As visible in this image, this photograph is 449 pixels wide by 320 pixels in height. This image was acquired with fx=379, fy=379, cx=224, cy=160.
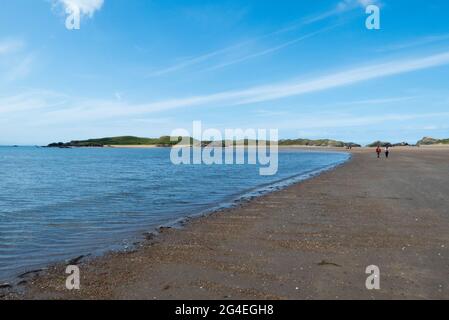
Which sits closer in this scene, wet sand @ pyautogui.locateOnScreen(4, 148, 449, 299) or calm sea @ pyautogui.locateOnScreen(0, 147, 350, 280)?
wet sand @ pyautogui.locateOnScreen(4, 148, 449, 299)

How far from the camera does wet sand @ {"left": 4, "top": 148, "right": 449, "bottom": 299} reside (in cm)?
773

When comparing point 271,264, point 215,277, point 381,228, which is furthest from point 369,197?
point 215,277

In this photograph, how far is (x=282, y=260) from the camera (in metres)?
9.77

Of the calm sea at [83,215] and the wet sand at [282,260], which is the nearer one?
the wet sand at [282,260]

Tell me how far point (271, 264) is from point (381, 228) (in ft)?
18.6

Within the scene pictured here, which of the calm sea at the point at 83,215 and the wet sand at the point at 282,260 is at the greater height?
the wet sand at the point at 282,260

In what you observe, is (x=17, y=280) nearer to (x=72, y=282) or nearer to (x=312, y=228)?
(x=72, y=282)

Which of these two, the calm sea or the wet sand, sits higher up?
the wet sand

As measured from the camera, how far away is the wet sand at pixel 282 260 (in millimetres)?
7725
